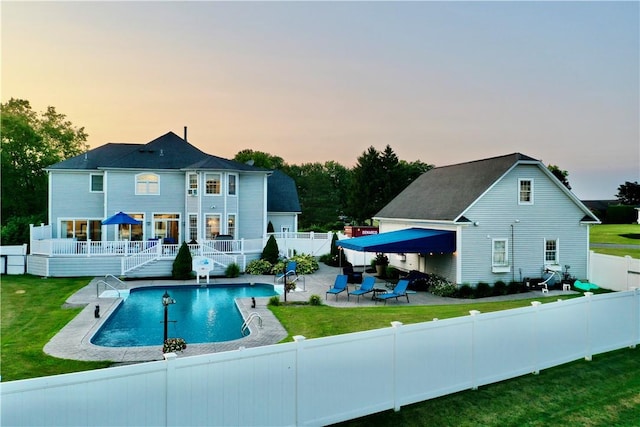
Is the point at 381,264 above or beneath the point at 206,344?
above

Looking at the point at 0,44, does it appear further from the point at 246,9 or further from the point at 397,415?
the point at 397,415

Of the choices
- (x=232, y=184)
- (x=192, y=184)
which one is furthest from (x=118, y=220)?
(x=232, y=184)

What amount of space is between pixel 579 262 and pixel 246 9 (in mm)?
20077

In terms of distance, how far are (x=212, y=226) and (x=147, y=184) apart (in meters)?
5.12

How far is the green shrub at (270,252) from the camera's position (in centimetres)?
2591

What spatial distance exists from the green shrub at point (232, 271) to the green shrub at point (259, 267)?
1.02 meters

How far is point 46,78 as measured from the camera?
71.3 feet

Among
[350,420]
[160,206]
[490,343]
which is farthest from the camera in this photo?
[160,206]

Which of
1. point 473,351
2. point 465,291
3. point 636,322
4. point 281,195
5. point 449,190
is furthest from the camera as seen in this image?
point 281,195

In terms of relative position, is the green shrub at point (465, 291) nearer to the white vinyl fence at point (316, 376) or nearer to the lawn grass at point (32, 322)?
the white vinyl fence at point (316, 376)

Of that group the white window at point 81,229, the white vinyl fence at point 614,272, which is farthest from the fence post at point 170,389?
the white window at point 81,229

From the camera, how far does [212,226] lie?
91.6 ft

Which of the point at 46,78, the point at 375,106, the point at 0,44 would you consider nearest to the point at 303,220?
the point at 375,106

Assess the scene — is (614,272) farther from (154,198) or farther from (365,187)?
(365,187)
